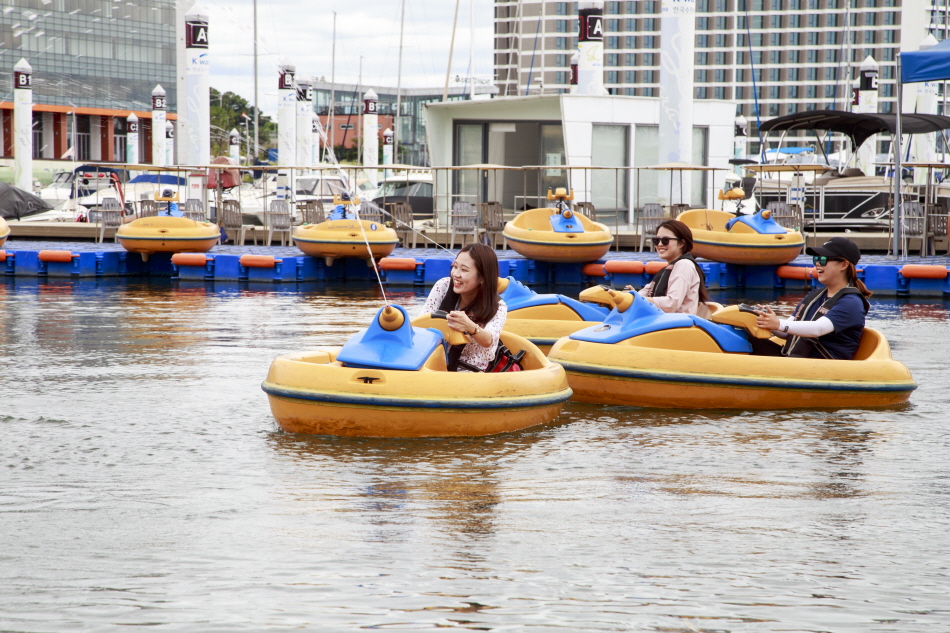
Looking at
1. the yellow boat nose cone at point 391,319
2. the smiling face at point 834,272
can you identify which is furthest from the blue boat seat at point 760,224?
the yellow boat nose cone at point 391,319

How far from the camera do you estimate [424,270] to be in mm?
18156

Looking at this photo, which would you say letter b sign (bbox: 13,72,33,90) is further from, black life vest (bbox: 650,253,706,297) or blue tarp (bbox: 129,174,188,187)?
black life vest (bbox: 650,253,706,297)

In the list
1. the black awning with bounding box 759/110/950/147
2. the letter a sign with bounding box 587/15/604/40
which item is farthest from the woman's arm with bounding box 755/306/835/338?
the letter a sign with bounding box 587/15/604/40

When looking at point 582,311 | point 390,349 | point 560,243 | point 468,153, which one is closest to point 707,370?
point 582,311

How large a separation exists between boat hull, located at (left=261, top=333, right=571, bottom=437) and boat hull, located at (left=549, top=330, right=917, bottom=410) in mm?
1010

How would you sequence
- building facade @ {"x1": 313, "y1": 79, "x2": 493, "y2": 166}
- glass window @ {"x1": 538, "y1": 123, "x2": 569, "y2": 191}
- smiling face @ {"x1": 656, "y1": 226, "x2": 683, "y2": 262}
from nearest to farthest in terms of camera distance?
smiling face @ {"x1": 656, "y1": 226, "x2": 683, "y2": 262} < glass window @ {"x1": 538, "y1": 123, "x2": 569, "y2": 191} < building facade @ {"x1": 313, "y1": 79, "x2": 493, "y2": 166}

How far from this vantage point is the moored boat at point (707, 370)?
7.62 metres

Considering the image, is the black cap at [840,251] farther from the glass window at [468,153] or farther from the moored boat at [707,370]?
the glass window at [468,153]

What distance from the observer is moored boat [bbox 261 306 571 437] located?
6410 mm

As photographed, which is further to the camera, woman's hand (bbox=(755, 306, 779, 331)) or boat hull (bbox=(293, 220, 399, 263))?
boat hull (bbox=(293, 220, 399, 263))

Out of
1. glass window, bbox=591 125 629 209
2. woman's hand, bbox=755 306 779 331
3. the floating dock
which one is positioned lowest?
the floating dock

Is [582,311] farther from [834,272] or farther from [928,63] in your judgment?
[928,63]

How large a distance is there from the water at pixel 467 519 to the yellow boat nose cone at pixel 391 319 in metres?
0.66

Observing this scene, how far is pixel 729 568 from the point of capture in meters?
4.37
